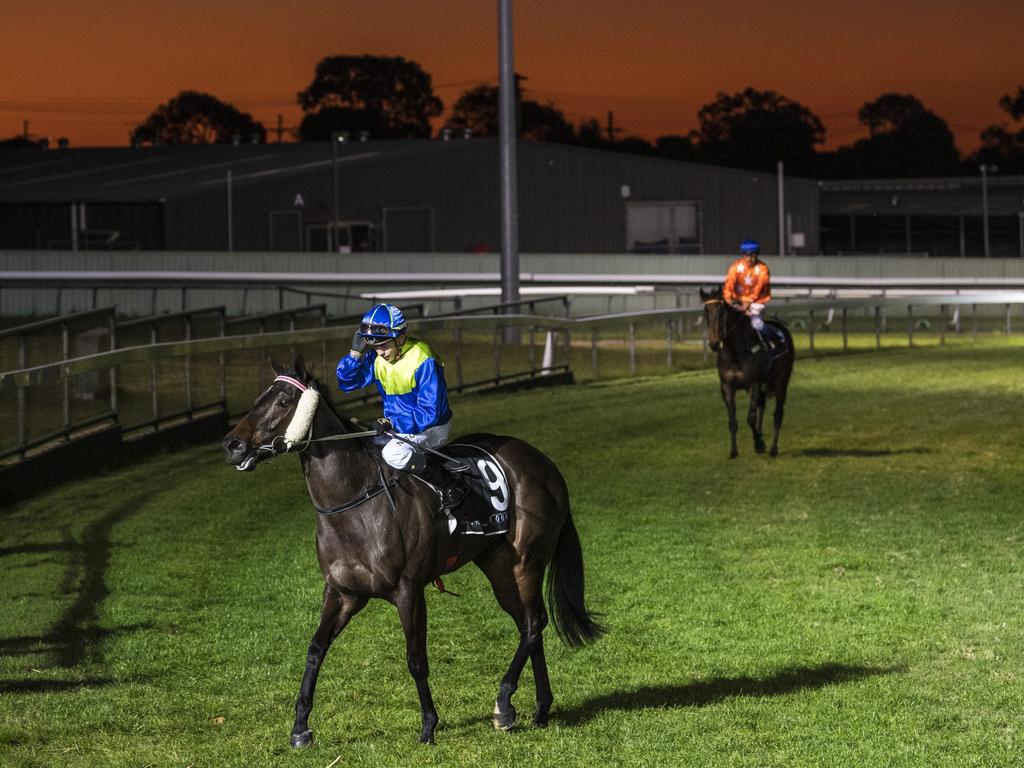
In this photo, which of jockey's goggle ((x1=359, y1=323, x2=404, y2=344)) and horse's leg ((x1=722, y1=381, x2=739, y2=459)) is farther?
horse's leg ((x1=722, y1=381, x2=739, y2=459))

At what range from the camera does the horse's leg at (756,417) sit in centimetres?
1530

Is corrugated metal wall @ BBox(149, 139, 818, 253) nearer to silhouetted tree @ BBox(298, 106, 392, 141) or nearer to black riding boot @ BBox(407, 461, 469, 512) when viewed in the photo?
black riding boot @ BBox(407, 461, 469, 512)

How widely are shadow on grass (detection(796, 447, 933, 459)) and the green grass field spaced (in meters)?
0.09

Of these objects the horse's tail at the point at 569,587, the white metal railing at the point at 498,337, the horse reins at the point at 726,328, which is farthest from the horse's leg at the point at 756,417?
the horse's tail at the point at 569,587

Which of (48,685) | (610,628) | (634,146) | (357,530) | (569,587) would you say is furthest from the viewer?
(634,146)

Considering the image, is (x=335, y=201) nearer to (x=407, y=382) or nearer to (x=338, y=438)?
(x=407, y=382)

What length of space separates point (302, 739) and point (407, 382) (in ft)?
5.20

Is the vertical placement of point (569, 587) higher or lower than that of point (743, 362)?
lower

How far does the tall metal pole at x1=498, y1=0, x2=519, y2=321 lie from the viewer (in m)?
23.7

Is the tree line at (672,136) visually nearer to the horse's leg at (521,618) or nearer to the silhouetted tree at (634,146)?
the silhouetted tree at (634,146)

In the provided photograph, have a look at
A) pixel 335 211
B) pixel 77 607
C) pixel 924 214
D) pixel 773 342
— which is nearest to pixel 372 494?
pixel 77 607

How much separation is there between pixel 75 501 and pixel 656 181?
42.8 metres

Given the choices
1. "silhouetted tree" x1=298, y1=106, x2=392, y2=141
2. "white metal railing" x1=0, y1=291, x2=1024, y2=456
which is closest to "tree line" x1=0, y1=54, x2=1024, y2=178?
"silhouetted tree" x1=298, y1=106, x2=392, y2=141

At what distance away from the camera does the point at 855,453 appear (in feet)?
50.2
